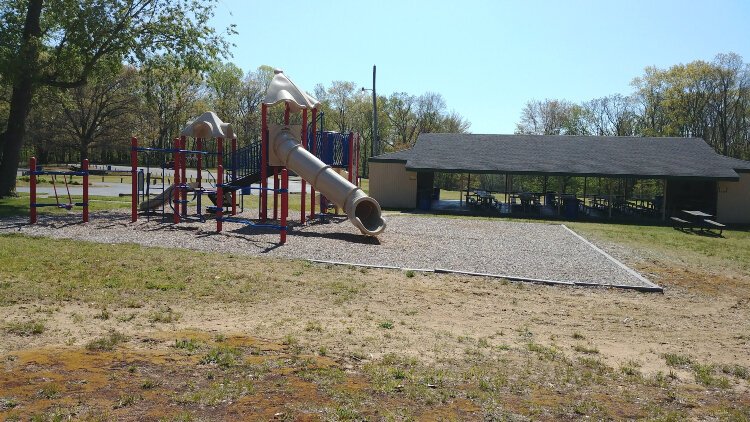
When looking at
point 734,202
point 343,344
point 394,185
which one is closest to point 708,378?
point 343,344

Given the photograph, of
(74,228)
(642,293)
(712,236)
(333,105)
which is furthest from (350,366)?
(333,105)

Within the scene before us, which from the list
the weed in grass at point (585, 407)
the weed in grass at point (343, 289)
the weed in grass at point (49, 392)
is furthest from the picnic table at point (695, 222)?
the weed in grass at point (49, 392)

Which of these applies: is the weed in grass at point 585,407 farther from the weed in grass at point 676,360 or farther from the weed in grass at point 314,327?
the weed in grass at point 314,327

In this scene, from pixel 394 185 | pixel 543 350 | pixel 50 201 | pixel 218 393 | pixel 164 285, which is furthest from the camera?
pixel 394 185

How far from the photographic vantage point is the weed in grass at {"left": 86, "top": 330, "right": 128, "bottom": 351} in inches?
239

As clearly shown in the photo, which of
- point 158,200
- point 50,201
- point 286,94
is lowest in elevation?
point 50,201

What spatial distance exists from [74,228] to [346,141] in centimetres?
909

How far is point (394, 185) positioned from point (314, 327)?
21931 mm

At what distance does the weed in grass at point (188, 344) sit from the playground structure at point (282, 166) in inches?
301

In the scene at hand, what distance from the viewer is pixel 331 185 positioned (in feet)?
53.5

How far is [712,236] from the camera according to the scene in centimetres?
2123

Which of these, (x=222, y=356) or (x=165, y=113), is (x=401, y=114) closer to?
(x=165, y=113)

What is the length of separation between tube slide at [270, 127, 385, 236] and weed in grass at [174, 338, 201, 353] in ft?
29.4

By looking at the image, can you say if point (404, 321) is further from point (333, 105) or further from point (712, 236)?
point (333, 105)
